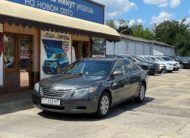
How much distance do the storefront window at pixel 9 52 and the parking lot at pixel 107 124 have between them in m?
3.91

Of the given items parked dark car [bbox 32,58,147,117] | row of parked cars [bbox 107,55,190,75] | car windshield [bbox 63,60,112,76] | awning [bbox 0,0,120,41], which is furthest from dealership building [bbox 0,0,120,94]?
row of parked cars [bbox 107,55,190,75]

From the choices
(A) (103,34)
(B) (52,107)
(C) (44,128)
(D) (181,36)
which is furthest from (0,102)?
(D) (181,36)

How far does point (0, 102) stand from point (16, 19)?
2643mm

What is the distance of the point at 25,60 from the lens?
15539mm

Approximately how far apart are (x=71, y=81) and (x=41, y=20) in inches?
180

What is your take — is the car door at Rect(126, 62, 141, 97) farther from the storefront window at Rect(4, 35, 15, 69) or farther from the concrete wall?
the concrete wall

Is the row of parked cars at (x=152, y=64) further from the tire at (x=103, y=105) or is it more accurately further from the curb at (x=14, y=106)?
the tire at (x=103, y=105)

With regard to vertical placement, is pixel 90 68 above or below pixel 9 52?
below

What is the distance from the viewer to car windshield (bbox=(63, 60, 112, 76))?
35.7 feet

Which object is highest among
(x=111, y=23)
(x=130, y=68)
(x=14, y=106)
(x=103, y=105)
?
(x=111, y=23)

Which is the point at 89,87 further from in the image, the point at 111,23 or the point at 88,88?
the point at 111,23

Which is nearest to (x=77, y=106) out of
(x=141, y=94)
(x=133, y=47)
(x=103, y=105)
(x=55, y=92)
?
(x=55, y=92)

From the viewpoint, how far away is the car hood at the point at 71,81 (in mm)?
9703

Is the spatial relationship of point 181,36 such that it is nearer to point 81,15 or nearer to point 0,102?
point 81,15
